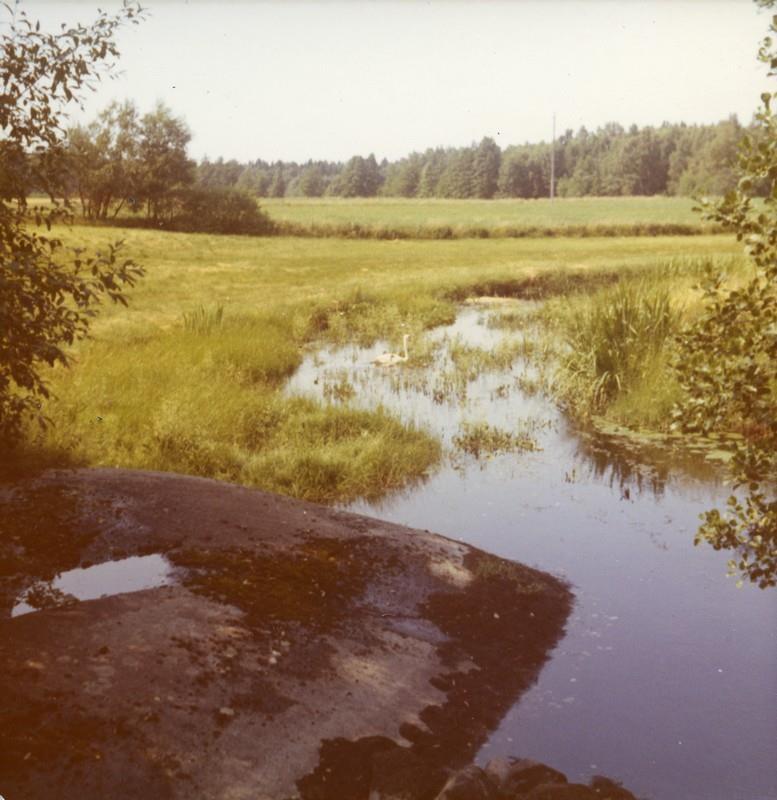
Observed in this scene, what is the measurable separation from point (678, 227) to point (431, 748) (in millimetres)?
45727

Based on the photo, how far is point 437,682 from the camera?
570 centimetres

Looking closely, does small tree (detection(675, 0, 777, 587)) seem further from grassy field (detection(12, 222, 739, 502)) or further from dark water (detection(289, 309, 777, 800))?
grassy field (detection(12, 222, 739, 502))

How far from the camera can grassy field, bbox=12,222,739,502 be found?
10.2 metres

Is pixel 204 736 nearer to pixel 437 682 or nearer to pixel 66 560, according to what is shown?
pixel 437 682

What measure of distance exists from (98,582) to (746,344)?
4488mm

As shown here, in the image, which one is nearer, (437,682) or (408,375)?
(437,682)

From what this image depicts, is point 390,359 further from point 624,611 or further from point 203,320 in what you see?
point 624,611

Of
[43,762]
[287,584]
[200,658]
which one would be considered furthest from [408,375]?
[43,762]

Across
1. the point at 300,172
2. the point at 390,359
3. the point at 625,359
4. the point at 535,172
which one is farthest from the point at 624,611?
the point at 300,172

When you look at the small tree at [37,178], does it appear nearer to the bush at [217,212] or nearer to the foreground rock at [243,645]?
the foreground rock at [243,645]

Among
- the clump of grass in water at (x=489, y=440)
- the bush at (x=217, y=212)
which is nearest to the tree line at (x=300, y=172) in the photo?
the bush at (x=217, y=212)

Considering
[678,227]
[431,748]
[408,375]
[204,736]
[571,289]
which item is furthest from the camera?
[678,227]

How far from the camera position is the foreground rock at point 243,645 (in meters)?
4.42

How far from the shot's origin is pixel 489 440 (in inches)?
475
